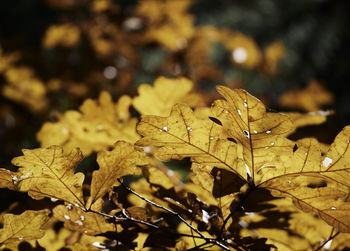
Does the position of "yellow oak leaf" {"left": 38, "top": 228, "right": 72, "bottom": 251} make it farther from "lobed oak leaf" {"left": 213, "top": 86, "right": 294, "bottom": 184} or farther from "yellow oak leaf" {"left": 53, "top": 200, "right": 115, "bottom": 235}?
"lobed oak leaf" {"left": 213, "top": 86, "right": 294, "bottom": 184}

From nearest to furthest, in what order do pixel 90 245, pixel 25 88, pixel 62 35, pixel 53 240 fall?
pixel 90 245 → pixel 53 240 → pixel 25 88 → pixel 62 35

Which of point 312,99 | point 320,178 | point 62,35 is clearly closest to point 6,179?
point 320,178

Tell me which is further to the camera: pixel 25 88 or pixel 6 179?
pixel 25 88

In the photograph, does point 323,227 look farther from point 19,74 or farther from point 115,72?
point 115,72

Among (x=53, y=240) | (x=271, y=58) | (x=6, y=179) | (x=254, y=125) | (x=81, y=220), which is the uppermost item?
(x=254, y=125)

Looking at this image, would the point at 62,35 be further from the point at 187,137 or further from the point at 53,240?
the point at 187,137

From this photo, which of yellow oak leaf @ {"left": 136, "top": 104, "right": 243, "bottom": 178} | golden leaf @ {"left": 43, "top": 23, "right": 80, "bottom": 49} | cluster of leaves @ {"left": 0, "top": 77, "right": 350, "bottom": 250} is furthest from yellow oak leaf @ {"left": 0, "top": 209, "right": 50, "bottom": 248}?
golden leaf @ {"left": 43, "top": 23, "right": 80, "bottom": 49}
